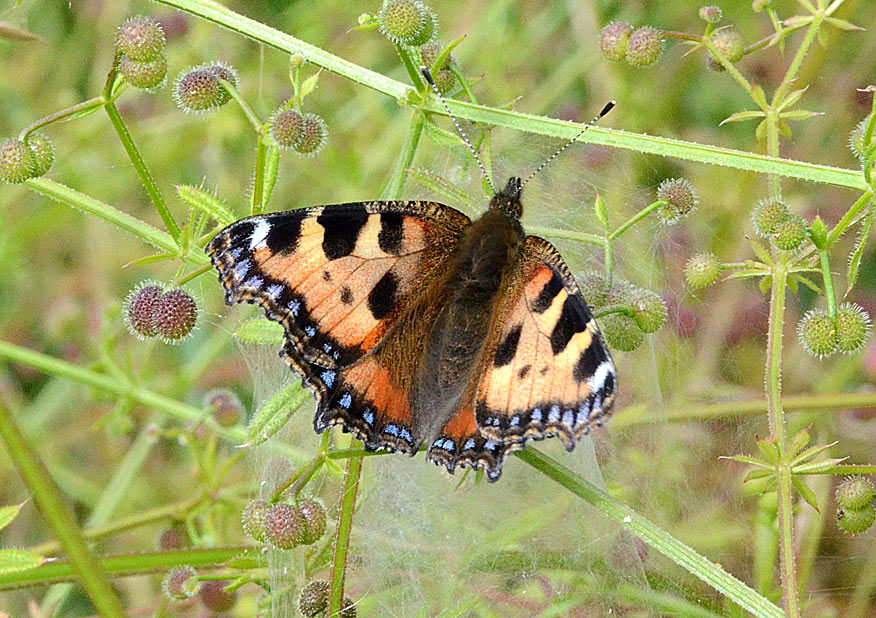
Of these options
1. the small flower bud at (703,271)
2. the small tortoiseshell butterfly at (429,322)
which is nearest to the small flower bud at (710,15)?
the small tortoiseshell butterfly at (429,322)

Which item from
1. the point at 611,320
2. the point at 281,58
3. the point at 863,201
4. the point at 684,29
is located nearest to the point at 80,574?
the point at 611,320

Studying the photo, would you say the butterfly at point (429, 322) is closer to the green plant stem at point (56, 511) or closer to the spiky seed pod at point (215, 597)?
the green plant stem at point (56, 511)

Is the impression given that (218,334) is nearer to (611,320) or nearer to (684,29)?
(611,320)

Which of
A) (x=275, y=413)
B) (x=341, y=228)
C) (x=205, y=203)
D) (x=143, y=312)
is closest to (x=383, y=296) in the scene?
(x=341, y=228)

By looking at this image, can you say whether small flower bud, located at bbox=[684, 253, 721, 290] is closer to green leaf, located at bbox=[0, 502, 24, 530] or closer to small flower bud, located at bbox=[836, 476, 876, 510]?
small flower bud, located at bbox=[836, 476, 876, 510]

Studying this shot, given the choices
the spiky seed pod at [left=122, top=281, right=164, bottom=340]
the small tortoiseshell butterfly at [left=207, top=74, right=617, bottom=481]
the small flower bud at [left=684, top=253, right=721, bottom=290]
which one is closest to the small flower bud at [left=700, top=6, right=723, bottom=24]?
the small tortoiseshell butterfly at [left=207, top=74, right=617, bottom=481]

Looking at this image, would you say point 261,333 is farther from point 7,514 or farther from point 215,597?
Result: point 215,597
